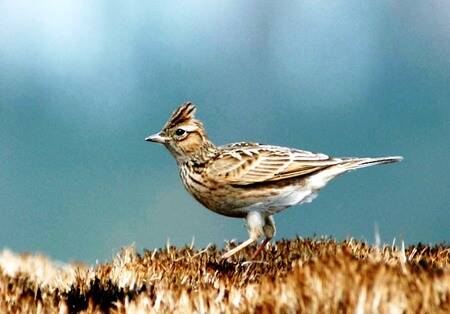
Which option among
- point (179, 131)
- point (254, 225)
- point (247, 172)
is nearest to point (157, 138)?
point (179, 131)

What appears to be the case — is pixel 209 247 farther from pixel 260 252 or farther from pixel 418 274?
pixel 418 274

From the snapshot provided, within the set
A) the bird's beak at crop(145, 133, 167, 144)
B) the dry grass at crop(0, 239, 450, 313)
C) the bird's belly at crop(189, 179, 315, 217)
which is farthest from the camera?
the bird's beak at crop(145, 133, 167, 144)

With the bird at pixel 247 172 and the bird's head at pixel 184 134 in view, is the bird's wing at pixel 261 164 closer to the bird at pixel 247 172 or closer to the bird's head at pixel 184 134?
the bird at pixel 247 172

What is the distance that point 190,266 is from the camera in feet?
31.7

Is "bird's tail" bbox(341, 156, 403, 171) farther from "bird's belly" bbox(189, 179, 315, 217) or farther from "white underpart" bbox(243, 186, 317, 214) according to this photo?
"bird's belly" bbox(189, 179, 315, 217)

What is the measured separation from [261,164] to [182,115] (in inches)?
41.0

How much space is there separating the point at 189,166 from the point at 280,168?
40.4 inches

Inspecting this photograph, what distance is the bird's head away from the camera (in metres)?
9.63

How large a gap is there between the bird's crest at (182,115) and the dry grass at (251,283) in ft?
5.29

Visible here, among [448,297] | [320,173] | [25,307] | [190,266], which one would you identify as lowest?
[448,297]

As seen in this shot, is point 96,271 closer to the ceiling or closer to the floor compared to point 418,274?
closer to the ceiling

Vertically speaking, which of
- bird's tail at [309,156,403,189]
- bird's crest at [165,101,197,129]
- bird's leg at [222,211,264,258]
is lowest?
bird's leg at [222,211,264,258]

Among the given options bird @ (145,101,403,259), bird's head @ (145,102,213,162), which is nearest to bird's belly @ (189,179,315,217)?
bird @ (145,101,403,259)

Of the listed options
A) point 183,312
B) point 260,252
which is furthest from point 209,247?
point 183,312
